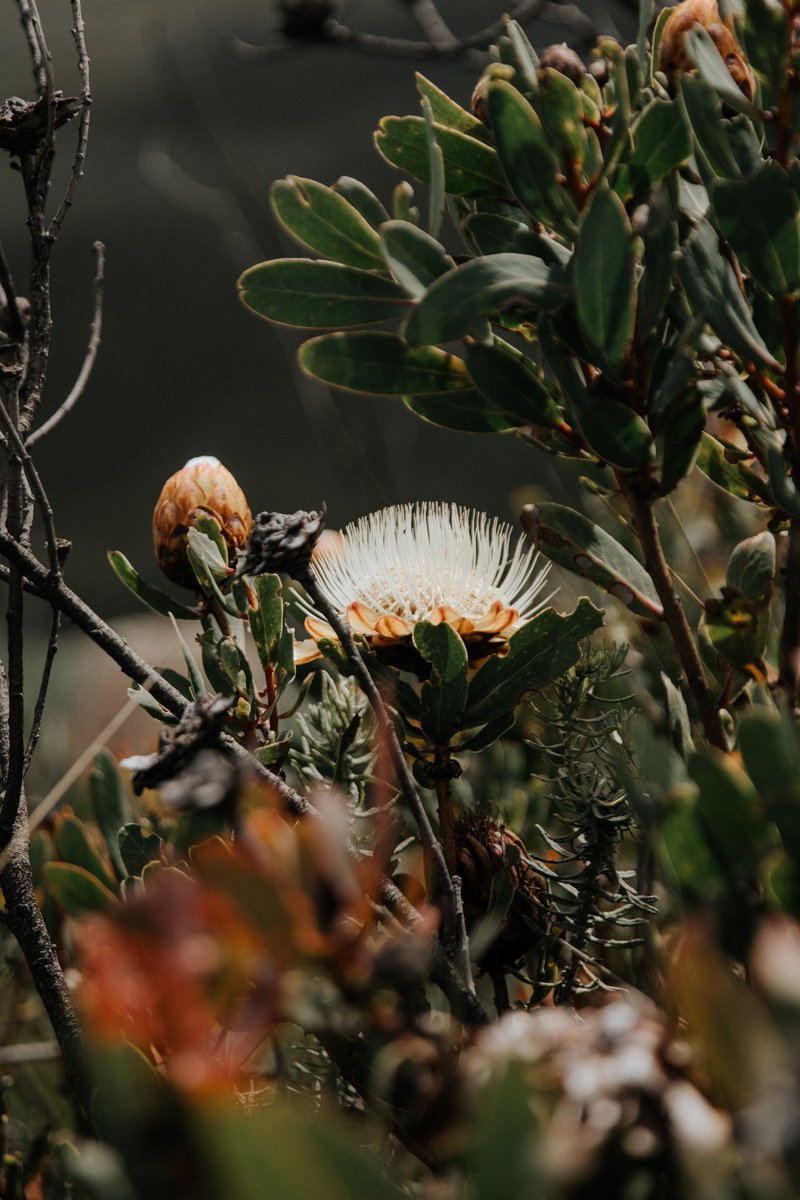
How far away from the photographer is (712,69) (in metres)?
0.43

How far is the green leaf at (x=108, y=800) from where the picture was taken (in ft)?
2.16

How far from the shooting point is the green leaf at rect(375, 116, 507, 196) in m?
0.48

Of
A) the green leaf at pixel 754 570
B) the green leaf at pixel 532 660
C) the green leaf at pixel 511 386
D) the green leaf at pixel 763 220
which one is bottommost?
the green leaf at pixel 532 660

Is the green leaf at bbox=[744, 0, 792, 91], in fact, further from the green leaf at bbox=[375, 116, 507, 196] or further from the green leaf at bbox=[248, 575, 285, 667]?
the green leaf at bbox=[248, 575, 285, 667]

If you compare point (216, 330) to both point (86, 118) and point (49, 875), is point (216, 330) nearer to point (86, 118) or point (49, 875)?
point (86, 118)

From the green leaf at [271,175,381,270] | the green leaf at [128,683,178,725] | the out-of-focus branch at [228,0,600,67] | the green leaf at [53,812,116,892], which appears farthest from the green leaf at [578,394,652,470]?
the out-of-focus branch at [228,0,600,67]

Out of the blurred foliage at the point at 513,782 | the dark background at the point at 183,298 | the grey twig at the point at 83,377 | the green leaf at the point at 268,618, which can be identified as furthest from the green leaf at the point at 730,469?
the dark background at the point at 183,298

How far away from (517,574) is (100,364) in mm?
2826

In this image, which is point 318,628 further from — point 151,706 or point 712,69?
point 712,69

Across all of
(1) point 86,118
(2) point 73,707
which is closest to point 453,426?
(1) point 86,118

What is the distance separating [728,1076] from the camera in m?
0.22

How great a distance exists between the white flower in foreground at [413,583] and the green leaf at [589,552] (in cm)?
4

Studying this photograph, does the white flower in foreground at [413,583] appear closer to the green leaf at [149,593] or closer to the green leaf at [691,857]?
the green leaf at [149,593]

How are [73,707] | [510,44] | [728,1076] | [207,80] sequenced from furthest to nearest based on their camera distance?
[207,80] → [73,707] → [510,44] → [728,1076]
